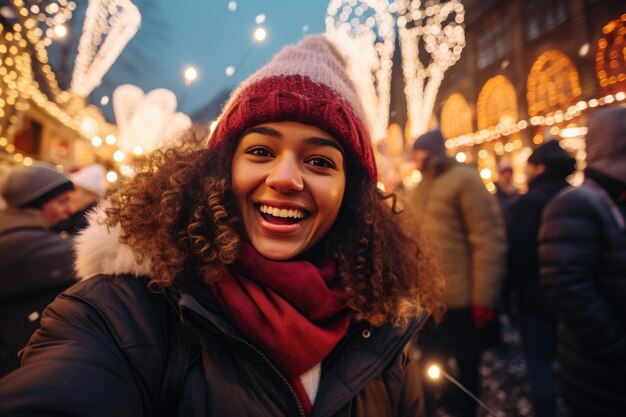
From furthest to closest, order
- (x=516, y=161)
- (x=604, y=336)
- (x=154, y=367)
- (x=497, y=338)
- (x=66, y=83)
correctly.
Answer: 1. (x=66, y=83)
2. (x=516, y=161)
3. (x=497, y=338)
4. (x=604, y=336)
5. (x=154, y=367)

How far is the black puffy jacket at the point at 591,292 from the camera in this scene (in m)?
2.05

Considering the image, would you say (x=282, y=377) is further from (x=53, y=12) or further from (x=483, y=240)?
(x=53, y=12)

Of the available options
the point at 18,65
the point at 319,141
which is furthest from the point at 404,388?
the point at 18,65

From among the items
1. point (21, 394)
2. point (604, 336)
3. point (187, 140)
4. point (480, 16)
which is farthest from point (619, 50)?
point (480, 16)

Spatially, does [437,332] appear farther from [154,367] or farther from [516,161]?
[516,161]

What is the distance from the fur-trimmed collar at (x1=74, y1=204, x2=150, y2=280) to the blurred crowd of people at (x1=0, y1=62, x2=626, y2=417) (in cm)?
24

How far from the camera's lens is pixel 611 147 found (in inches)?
87.4

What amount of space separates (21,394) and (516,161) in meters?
14.2

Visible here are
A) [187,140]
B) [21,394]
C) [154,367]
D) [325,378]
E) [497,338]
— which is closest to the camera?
[21,394]

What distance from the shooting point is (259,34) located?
15.8 ft

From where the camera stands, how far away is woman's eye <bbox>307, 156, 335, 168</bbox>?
1.44m

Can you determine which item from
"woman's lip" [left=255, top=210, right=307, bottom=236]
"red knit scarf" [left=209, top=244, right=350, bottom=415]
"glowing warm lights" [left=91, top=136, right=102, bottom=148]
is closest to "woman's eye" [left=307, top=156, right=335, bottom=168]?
"woman's lip" [left=255, top=210, right=307, bottom=236]

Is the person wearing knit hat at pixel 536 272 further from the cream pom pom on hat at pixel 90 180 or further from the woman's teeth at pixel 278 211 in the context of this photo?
the cream pom pom on hat at pixel 90 180

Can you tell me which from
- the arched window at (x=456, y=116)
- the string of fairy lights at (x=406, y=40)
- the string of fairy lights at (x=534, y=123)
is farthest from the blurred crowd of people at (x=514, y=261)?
the arched window at (x=456, y=116)
